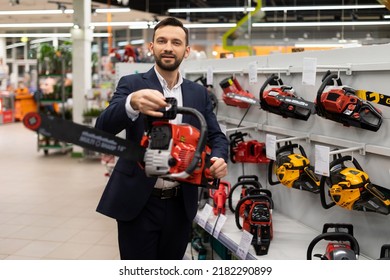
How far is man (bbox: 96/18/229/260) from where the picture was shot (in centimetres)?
189

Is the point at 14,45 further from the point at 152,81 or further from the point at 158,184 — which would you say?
the point at 158,184

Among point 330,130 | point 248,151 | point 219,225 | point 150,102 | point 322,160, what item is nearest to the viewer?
point 150,102

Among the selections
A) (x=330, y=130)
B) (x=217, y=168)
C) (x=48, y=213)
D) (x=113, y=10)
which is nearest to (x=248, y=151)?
(x=330, y=130)

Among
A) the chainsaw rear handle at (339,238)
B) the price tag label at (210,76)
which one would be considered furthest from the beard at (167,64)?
the price tag label at (210,76)

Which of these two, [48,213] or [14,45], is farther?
[48,213]

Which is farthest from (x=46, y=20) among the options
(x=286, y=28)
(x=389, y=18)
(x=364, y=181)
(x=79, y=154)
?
(x=286, y=28)

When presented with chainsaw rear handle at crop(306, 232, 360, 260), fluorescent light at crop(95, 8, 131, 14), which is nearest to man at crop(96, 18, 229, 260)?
chainsaw rear handle at crop(306, 232, 360, 260)

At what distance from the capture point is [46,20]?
3.23m

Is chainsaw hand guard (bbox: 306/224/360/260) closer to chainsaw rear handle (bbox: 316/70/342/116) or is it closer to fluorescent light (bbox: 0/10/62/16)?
chainsaw rear handle (bbox: 316/70/342/116)

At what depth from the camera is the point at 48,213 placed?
186 inches

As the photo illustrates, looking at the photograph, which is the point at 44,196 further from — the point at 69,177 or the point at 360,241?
the point at 360,241

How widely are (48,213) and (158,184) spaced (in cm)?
300

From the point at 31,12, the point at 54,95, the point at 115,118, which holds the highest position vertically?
the point at 31,12

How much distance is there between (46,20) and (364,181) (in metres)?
2.28
